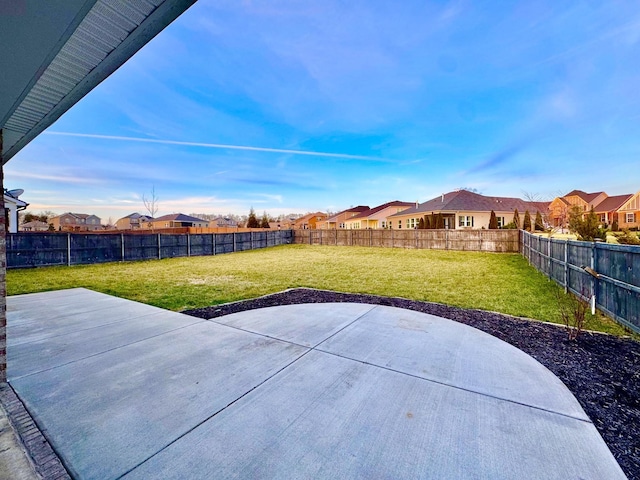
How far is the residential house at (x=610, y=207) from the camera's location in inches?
1497

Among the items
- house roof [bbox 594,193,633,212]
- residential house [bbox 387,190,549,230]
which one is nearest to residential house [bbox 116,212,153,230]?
residential house [bbox 387,190,549,230]

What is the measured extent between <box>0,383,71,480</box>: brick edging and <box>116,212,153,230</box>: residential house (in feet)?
184

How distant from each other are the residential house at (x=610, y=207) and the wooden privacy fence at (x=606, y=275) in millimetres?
43744

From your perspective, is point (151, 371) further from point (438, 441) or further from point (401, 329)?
point (401, 329)

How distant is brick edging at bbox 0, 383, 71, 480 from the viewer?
1.60 metres

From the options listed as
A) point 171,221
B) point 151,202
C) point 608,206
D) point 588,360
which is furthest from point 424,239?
point 171,221

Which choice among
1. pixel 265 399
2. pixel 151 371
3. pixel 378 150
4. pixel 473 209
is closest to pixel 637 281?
pixel 265 399

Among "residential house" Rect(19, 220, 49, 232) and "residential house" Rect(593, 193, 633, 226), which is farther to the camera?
"residential house" Rect(19, 220, 49, 232)

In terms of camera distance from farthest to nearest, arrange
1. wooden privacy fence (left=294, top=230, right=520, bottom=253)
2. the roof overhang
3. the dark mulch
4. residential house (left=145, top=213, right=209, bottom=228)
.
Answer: residential house (left=145, top=213, right=209, bottom=228) < wooden privacy fence (left=294, top=230, right=520, bottom=253) < the dark mulch < the roof overhang

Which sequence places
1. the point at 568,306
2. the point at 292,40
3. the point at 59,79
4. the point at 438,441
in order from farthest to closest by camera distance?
the point at 292,40
the point at 568,306
the point at 59,79
the point at 438,441

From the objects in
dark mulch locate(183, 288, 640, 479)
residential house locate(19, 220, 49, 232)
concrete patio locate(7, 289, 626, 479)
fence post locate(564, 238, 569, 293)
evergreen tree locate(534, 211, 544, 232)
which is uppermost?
residential house locate(19, 220, 49, 232)

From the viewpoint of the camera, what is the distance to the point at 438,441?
185 cm

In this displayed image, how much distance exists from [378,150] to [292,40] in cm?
1580

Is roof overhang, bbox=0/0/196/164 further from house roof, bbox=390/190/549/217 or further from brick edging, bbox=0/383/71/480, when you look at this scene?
house roof, bbox=390/190/549/217
